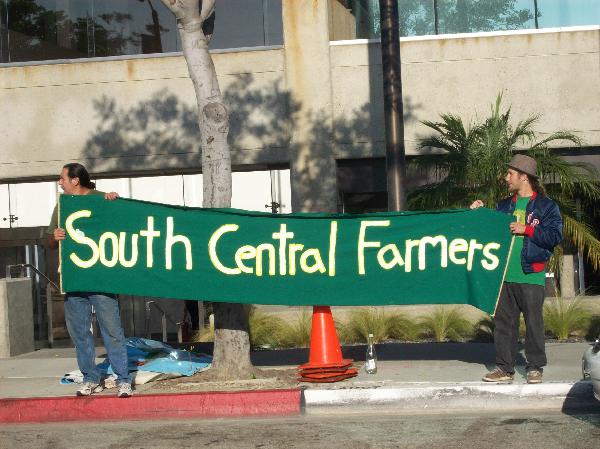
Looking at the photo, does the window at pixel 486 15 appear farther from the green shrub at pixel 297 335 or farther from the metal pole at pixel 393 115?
the green shrub at pixel 297 335

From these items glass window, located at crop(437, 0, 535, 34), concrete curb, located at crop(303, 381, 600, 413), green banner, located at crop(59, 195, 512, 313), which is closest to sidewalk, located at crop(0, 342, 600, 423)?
concrete curb, located at crop(303, 381, 600, 413)

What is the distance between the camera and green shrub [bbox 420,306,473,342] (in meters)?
13.9

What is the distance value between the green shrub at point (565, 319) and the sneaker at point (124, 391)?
570 cm

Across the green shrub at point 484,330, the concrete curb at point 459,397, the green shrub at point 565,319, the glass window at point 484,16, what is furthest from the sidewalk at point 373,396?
the glass window at point 484,16

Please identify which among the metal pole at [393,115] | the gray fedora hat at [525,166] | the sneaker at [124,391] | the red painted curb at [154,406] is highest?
the metal pole at [393,115]

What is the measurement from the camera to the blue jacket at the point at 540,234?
941 centimetres

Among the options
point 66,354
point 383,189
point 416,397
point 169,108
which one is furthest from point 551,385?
point 169,108

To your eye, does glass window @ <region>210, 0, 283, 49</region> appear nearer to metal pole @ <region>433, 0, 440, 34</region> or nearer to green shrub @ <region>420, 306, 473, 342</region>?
metal pole @ <region>433, 0, 440, 34</region>

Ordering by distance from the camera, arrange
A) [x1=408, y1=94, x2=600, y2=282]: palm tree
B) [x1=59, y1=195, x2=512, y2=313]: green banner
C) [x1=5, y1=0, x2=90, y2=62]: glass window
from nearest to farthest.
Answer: [x1=59, y1=195, x2=512, y2=313]: green banner, [x1=408, y1=94, x2=600, y2=282]: palm tree, [x1=5, y1=0, x2=90, y2=62]: glass window

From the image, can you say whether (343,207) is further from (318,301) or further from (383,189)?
(318,301)

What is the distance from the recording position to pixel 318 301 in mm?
10266

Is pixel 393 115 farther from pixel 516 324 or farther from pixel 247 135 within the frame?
pixel 247 135

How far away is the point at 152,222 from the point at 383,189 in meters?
8.58

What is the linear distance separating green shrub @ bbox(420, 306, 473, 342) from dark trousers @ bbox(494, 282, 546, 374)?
4.06 m
